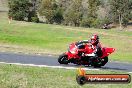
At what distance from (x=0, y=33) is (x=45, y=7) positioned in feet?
157

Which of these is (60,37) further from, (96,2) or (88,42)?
(96,2)

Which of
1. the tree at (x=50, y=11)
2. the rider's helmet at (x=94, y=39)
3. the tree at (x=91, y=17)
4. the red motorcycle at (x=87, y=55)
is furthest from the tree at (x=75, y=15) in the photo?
the rider's helmet at (x=94, y=39)

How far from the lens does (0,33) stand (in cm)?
4516

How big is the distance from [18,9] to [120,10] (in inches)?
1563

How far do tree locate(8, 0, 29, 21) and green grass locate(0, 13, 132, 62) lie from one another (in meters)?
22.0

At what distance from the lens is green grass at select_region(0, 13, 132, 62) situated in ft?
127

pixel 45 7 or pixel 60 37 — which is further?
pixel 45 7

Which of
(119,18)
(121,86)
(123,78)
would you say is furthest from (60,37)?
(119,18)

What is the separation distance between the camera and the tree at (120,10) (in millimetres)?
105625

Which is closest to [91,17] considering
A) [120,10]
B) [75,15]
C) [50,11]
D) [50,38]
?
[75,15]

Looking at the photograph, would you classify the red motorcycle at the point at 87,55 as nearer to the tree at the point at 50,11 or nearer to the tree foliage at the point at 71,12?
the tree foliage at the point at 71,12

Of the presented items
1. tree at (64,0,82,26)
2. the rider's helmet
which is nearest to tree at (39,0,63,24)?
tree at (64,0,82,26)

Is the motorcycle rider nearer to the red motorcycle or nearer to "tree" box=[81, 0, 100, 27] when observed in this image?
the red motorcycle

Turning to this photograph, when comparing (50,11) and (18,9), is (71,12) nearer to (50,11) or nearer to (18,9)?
(50,11)
